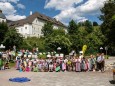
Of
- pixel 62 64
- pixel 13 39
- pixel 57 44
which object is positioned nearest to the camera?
pixel 62 64

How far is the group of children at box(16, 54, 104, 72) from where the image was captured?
2670cm

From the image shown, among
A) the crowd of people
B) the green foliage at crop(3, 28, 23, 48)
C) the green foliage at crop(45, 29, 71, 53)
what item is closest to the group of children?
the crowd of people

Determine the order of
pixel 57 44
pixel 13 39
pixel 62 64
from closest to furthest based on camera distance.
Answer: pixel 62 64 → pixel 13 39 → pixel 57 44

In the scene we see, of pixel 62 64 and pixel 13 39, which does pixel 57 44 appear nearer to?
pixel 13 39

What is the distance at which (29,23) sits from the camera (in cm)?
10856

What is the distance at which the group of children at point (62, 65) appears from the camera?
2670 cm

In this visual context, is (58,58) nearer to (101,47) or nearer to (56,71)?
(56,71)

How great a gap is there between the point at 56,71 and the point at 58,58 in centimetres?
194

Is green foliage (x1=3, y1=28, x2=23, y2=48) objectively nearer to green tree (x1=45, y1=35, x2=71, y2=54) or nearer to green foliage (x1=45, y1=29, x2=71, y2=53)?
green foliage (x1=45, y1=29, x2=71, y2=53)

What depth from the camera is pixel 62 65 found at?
27.0 metres

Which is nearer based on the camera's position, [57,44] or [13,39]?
[13,39]

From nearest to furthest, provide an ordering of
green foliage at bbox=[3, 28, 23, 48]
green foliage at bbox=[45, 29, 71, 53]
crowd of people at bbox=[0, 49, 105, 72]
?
crowd of people at bbox=[0, 49, 105, 72] < green foliage at bbox=[3, 28, 23, 48] < green foliage at bbox=[45, 29, 71, 53]

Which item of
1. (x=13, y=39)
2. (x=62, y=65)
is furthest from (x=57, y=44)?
(x=62, y=65)

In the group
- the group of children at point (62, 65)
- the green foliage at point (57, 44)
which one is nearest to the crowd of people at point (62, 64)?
the group of children at point (62, 65)
